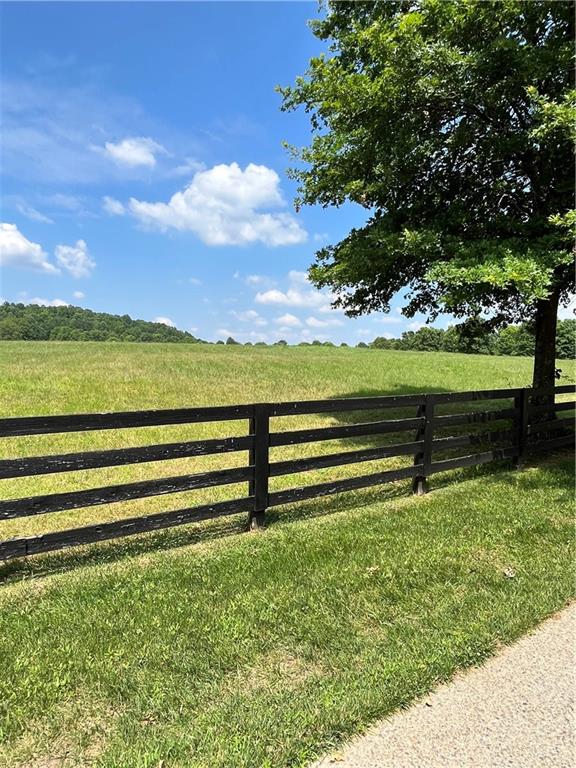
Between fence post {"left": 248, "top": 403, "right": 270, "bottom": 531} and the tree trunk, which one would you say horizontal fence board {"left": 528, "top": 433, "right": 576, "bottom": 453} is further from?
fence post {"left": 248, "top": 403, "right": 270, "bottom": 531}

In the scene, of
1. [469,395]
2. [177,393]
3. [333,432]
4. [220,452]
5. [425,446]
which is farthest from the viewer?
[177,393]

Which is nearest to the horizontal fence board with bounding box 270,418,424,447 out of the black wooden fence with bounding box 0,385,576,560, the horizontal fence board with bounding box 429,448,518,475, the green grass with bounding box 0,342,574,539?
the black wooden fence with bounding box 0,385,576,560

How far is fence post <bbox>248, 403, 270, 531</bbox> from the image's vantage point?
17.0 feet

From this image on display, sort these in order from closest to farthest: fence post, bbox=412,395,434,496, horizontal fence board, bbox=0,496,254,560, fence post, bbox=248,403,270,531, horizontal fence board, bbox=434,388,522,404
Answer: horizontal fence board, bbox=0,496,254,560
fence post, bbox=248,403,270,531
fence post, bbox=412,395,434,496
horizontal fence board, bbox=434,388,522,404

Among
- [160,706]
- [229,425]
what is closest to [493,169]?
[229,425]

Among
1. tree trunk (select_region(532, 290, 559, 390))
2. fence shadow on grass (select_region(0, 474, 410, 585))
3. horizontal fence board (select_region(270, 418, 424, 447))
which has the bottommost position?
fence shadow on grass (select_region(0, 474, 410, 585))

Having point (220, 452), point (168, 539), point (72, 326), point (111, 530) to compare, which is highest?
point (72, 326)

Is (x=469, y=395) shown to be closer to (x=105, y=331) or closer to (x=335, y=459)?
(x=335, y=459)

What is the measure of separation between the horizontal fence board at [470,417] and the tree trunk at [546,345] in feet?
7.77

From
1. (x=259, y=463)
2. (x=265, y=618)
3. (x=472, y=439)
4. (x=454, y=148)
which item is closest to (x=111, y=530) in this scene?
(x=259, y=463)

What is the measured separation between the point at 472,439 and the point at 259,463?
12.0ft

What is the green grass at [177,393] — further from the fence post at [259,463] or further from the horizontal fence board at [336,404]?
the horizontal fence board at [336,404]

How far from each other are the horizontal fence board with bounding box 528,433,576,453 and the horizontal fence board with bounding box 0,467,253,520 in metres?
5.40

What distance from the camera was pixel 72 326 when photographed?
194 feet
